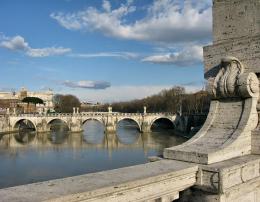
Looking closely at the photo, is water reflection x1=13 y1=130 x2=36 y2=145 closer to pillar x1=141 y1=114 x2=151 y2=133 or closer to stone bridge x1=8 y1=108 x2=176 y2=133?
stone bridge x1=8 y1=108 x2=176 y2=133

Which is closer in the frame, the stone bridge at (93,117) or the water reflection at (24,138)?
the water reflection at (24,138)

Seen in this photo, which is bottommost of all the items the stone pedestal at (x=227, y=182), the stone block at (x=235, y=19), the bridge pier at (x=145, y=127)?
the bridge pier at (x=145, y=127)

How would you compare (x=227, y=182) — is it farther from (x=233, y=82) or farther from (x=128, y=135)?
(x=128, y=135)

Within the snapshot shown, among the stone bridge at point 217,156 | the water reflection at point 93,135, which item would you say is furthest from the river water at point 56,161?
the stone bridge at point 217,156

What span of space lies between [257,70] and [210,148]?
1621 millimetres

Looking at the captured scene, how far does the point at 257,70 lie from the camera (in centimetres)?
595

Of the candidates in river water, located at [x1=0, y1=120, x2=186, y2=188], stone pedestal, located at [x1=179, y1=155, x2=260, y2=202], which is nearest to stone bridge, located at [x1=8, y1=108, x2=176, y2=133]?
river water, located at [x1=0, y1=120, x2=186, y2=188]

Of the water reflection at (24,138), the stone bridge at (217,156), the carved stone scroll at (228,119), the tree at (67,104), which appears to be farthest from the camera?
the tree at (67,104)

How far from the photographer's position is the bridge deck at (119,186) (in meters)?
3.48

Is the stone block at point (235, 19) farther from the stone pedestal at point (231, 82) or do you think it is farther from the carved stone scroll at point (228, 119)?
the carved stone scroll at point (228, 119)

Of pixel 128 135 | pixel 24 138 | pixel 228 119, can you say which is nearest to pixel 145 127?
pixel 128 135

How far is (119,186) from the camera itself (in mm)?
3826

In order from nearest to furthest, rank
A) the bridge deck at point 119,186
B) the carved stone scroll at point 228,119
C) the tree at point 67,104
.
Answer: the bridge deck at point 119,186, the carved stone scroll at point 228,119, the tree at point 67,104

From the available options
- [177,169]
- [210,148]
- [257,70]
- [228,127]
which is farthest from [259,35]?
[177,169]
